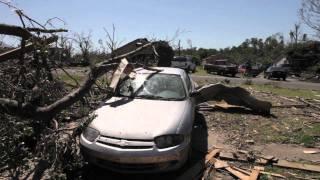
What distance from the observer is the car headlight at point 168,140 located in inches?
238

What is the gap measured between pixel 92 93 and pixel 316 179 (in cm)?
550

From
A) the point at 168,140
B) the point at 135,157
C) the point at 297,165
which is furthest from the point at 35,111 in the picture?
the point at 297,165

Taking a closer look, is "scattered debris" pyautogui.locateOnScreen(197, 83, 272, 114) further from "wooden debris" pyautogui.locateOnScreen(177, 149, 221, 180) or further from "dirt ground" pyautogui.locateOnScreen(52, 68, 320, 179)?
"wooden debris" pyautogui.locateOnScreen(177, 149, 221, 180)

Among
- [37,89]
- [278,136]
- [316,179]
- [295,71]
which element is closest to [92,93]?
[37,89]

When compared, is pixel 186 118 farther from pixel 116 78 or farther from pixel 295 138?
pixel 295 138

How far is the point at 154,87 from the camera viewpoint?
8125mm

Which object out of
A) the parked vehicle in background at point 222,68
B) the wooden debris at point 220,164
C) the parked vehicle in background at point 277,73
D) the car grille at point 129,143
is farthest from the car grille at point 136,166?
the parked vehicle in background at point 277,73

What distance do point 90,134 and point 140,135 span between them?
874 millimetres

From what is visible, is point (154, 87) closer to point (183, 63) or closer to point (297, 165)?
point (297, 165)

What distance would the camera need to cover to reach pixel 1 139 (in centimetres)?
571

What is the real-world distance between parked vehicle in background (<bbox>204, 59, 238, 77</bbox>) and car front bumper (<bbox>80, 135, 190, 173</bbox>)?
35.9 meters

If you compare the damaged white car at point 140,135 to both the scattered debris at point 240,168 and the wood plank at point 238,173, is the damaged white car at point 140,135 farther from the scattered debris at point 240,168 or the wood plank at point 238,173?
the wood plank at point 238,173

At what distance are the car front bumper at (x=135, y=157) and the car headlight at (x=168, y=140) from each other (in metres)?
0.07

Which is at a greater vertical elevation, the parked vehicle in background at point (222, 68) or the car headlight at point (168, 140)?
the car headlight at point (168, 140)
